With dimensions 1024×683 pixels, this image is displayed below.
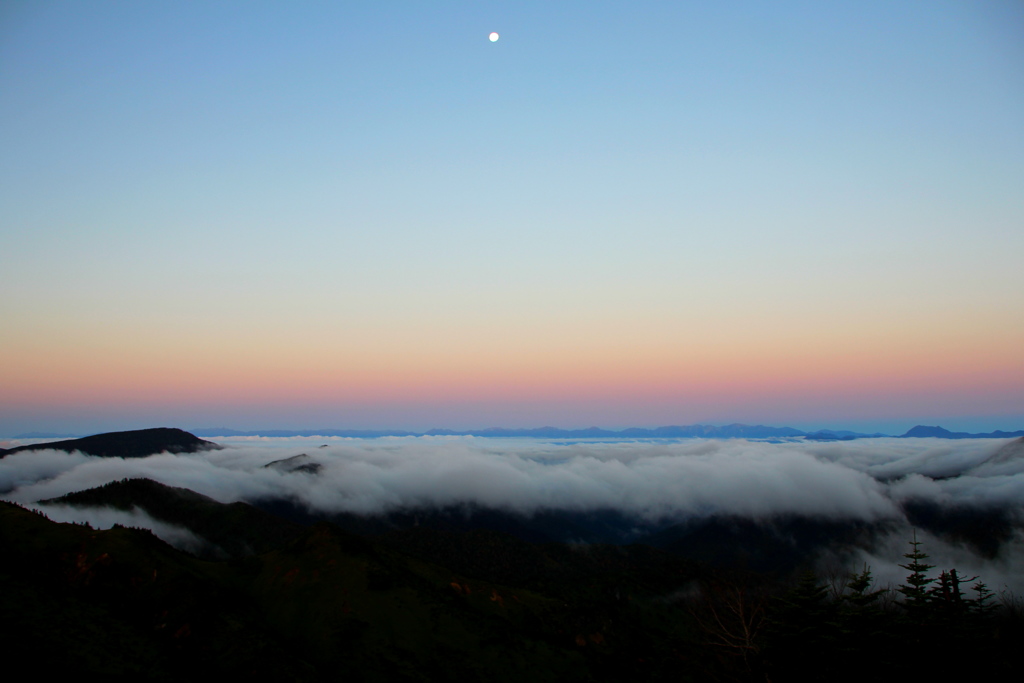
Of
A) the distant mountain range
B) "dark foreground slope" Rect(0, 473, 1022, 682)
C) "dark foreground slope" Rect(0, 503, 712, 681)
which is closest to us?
"dark foreground slope" Rect(0, 473, 1022, 682)

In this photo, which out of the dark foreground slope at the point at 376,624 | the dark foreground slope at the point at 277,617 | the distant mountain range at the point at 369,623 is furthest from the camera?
the dark foreground slope at the point at 277,617

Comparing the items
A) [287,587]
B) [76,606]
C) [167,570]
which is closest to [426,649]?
[287,587]

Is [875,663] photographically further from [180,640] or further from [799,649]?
[180,640]

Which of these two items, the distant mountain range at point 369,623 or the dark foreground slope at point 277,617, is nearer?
the distant mountain range at point 369,623

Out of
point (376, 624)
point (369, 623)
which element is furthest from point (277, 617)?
point (376, 624)

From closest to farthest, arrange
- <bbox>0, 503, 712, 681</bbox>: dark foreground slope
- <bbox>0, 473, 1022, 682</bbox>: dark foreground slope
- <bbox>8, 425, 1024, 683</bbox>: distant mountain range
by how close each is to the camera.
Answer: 1. <bbox>0, 473, 1022, 682</bbox>: dark foreground slope
2. <bbox>8, 425, 1024, 683</bbox>: distant mountain range
3. <bbox>0, 503, 712, 681</bbox>: dark foreground slope

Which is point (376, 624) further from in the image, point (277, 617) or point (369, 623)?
point (277, 617)

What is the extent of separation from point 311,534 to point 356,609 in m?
35.2

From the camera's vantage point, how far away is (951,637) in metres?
66.2

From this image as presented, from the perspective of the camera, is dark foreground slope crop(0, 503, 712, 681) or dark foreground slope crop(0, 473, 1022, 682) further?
dark foreground slope crop(0, 503, 712, 681)

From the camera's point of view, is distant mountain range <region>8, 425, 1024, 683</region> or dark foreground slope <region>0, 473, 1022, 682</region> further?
distant mountain range <region>8, 425, 1024, 683</region>

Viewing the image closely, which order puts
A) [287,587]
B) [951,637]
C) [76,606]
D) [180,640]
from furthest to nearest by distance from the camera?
[287,587] → [180,640] → [76,606] → [951,637]

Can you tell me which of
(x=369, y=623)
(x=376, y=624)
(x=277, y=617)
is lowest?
(x=376, y=624)

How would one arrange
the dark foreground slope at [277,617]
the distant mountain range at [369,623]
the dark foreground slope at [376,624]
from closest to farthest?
Result: 1. the dark foreground slope at [376,624]
2. the distant mountain range at [369,623]
3. the dark foreground slope at [277,617]
